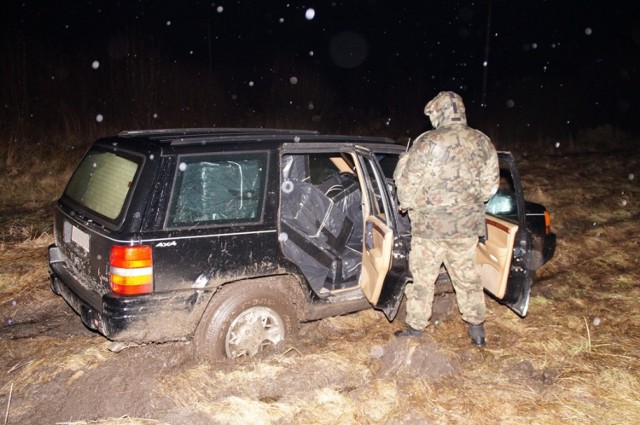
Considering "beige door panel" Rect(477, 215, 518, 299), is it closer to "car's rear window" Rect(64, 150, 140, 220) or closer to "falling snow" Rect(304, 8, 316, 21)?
"car's rear window" Rect(64, 150, 140, 220)

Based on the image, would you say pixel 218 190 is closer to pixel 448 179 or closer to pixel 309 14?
pixel 448 179

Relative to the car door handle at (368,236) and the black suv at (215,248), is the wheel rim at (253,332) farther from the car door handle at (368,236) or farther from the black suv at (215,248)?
the car door handle at (368,236)

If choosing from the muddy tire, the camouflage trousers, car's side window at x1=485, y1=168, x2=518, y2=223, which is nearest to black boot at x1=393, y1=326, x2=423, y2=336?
the camouflage trousers

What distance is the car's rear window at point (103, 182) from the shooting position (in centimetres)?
346

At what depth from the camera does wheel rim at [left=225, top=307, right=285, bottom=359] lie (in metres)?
3.70

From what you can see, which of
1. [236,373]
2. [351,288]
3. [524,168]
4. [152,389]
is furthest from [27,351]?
[524,168]

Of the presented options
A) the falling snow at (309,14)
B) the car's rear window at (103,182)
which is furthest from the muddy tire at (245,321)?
the falling snow at (309,14)

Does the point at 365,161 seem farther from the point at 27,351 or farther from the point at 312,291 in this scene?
the point at 27,351

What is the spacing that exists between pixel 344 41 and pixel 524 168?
1130cm

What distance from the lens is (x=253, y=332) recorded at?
3775mm

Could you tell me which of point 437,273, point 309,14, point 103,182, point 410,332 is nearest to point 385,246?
point 437,273

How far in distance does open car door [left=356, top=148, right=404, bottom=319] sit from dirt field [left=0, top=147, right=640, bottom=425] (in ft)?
1.18

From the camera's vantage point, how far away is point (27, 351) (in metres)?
3.92

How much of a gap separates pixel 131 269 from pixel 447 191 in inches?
88.9
